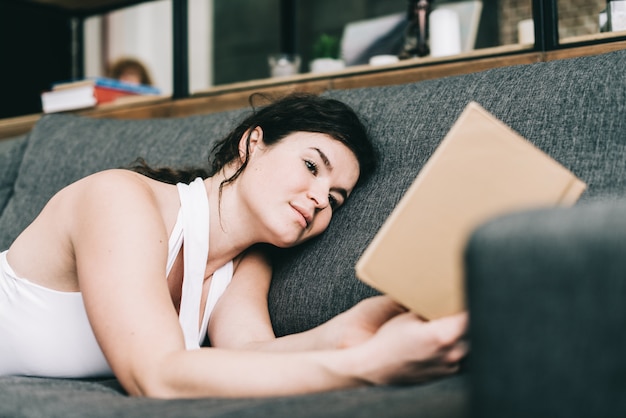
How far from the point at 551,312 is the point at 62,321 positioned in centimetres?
87

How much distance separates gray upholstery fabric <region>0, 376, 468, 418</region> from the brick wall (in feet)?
8.91

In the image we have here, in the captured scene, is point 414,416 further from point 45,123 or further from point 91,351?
point 45,123

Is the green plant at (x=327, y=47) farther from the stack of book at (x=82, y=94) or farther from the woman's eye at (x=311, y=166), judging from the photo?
the woman's eye at (x=311, y=166)

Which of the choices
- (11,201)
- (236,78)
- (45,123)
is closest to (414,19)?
(45,123)

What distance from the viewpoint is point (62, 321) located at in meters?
1.10

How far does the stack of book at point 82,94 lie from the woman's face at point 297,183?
120 centimetres

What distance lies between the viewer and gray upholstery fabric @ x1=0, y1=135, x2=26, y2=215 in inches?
73.1

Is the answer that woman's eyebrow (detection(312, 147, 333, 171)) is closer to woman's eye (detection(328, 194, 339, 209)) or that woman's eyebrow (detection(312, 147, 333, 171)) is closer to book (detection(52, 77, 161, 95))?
woman's eye (detection(328, 194, 339, 209))

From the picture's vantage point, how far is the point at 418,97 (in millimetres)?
1280

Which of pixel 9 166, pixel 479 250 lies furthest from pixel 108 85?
pixel 479 250

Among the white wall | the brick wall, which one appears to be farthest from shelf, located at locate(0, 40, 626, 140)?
the white wall

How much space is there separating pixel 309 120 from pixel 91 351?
573 millimetres

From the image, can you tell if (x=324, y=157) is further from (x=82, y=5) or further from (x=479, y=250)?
(x=82, y=5)

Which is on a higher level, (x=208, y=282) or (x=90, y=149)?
(x=90, y=149)
